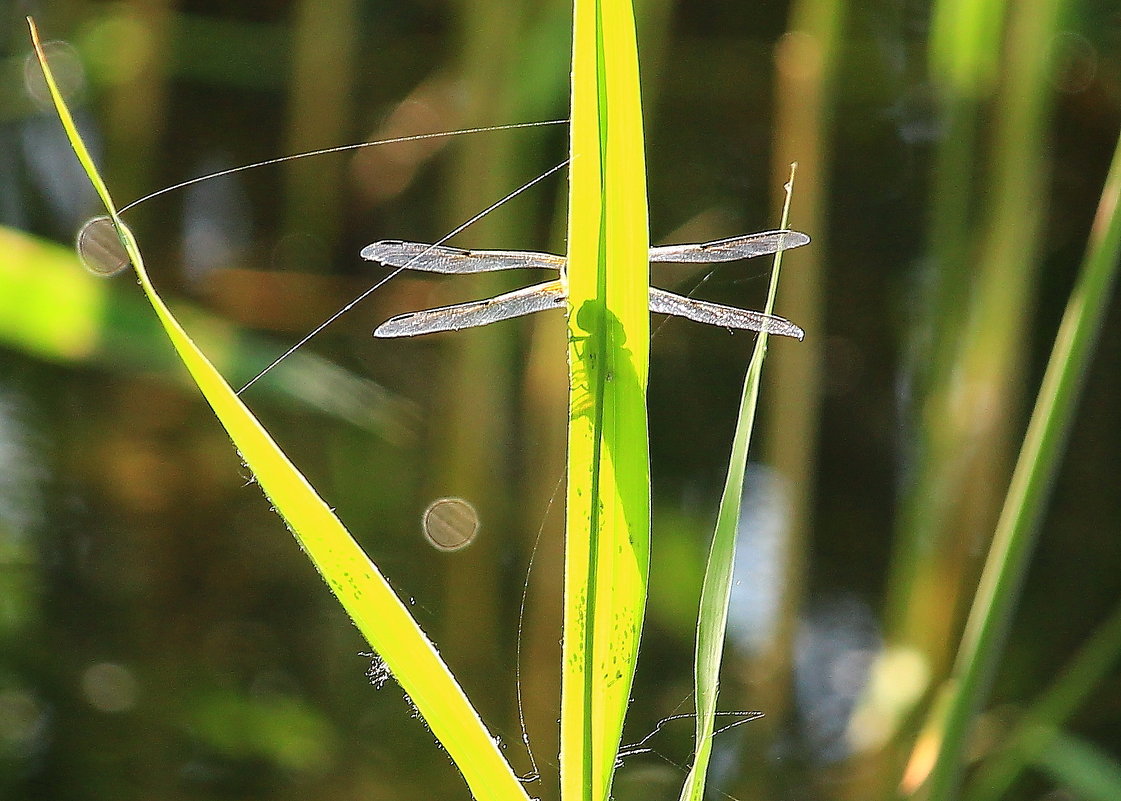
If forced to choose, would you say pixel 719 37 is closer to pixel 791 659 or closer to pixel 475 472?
pixel 475 472

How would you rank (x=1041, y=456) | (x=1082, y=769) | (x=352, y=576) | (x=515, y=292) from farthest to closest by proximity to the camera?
(x=1082, y=769) → (x=515, y=292) → (x=1041, y=456) → (x=352, y=576)

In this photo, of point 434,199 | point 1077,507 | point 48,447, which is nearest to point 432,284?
point 434,199

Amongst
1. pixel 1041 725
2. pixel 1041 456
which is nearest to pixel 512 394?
pixel 1041 725

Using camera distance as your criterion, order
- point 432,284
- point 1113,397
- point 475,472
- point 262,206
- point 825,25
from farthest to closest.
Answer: point 262,206, point 432,284, point 1113,397, point 475,472, point 825,25

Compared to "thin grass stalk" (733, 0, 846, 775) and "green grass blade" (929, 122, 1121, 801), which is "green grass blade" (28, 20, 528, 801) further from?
"thin grass stalk" (733, 0, 846, 775)

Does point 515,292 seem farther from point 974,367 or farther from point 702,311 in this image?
point 974,367

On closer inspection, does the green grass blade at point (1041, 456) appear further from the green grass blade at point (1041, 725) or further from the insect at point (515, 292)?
the green grass blade at point (1041, 725)
